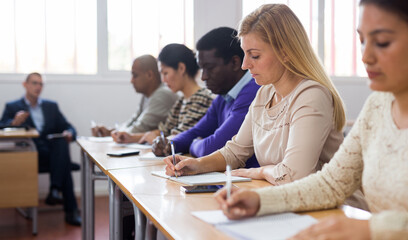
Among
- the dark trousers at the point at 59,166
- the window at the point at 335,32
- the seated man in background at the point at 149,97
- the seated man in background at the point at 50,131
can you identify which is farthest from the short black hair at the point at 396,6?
the window at the point at 335,32

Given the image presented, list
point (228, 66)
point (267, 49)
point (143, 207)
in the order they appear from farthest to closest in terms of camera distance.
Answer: point (228, 66), point (267, 49), point (143, 207)

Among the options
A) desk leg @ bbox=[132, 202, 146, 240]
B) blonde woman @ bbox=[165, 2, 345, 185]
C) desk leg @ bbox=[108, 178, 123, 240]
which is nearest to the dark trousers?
desk leg @ bbox=[108, 178, 123, 240]

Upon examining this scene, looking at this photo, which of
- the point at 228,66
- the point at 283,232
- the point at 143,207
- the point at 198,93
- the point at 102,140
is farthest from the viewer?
the point at 102,140

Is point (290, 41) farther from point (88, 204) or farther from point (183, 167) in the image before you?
point (88, 204)

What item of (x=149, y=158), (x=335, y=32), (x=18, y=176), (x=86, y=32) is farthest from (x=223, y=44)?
(x=335, y=32)

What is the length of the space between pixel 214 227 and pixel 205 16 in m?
4.35

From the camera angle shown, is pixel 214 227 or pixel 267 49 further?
pixel 267 49

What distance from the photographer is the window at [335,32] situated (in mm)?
5523

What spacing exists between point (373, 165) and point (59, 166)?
3.66 meters

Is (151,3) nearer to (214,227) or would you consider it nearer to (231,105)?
(231,105)

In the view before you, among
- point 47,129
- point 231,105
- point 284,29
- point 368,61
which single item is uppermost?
point 284,29

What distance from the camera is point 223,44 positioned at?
2.35 metres

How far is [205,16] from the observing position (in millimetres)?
5152

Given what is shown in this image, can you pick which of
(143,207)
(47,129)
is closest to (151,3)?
(47,129)
